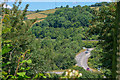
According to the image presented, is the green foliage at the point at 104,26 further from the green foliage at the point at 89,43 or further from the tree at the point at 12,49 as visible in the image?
the tree at the point at 12,49

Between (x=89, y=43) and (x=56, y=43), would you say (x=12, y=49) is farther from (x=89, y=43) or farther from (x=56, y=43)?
(x=89, y=43)

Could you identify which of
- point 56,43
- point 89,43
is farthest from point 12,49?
point 89,43

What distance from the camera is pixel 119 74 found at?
87 centimetres

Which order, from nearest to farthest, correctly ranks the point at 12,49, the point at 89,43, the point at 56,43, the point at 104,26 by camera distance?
the point at 104,26
the point at 12,49
the point at 89,43
the point at 56,43

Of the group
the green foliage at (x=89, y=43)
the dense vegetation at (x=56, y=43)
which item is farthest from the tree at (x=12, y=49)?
the green foliage at (x=89, y=43)

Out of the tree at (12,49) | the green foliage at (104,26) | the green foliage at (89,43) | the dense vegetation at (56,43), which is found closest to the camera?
the tree at (12,49)

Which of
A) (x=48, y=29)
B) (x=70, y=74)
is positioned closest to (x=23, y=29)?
(x=48, y=29)

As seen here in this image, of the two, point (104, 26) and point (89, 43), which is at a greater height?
point (104, 26)

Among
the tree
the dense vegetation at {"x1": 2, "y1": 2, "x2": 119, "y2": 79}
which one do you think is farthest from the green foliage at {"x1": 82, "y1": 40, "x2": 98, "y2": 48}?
the tree

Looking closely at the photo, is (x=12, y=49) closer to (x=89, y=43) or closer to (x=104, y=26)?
(x=104, y=26)

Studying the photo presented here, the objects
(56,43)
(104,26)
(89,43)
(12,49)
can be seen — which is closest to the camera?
(104,26)

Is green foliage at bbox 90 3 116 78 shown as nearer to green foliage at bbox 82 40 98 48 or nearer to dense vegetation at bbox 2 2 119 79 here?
dense vegetation at bbox 2 2 119 79

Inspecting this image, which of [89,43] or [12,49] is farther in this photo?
[89,43]

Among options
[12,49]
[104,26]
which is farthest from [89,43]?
[12,49]
